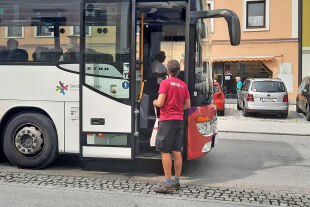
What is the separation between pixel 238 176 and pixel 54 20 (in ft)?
13.1

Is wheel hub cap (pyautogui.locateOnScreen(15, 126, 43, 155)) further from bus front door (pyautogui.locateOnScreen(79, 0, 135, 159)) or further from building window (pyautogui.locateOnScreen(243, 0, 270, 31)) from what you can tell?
building window (pyautogui.locateOnScreen(243, 0, 270, 31))

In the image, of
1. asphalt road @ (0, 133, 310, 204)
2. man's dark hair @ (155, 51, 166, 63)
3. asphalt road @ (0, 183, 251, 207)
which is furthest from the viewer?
man's dark hair @ (155, 51, 166, 63)

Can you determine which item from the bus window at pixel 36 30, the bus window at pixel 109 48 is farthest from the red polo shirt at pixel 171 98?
the bus window at pixel 36 30

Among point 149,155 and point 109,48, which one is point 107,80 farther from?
point 149,155

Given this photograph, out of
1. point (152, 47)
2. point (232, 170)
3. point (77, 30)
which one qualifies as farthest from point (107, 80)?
point (232, 170)

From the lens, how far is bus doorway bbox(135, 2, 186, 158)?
22.2ft

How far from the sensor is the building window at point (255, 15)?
24969 millimetres

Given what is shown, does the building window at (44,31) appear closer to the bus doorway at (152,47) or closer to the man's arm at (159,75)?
the bus doorway at (152,47)

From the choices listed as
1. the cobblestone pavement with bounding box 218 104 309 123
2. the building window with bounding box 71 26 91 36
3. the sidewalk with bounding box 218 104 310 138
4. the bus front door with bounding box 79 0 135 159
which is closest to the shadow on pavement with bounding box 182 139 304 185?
the bus front door with bounding box 79 0 135 159

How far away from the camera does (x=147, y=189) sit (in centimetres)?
580

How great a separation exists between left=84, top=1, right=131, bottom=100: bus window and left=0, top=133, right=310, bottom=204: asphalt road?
4.51ft

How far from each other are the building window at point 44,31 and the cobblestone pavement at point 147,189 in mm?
2314

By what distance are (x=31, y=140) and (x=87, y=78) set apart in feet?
4.72

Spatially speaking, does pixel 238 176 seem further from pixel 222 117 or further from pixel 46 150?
pixel 222 117
